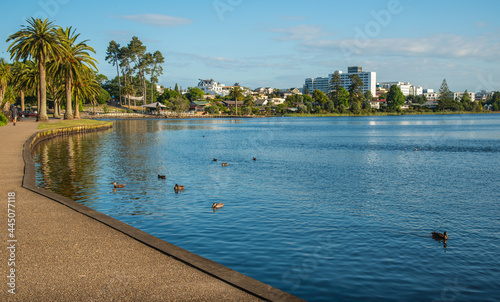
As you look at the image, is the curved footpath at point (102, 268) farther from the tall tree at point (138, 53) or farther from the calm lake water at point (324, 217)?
the tall tree at point (138, 53)

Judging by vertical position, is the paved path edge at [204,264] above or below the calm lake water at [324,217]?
above

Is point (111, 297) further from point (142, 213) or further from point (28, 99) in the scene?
point (28, 99)

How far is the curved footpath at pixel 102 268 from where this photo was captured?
6555 millimetres

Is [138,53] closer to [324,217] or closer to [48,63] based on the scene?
[48,63]

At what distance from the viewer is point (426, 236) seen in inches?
519

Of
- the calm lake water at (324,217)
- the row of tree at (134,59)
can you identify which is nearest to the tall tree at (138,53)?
the row of tree at (134,59)

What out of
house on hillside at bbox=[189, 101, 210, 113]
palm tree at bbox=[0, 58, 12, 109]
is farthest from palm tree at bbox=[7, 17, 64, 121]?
house on hillside at bbox=[189, 101, 210, 113]

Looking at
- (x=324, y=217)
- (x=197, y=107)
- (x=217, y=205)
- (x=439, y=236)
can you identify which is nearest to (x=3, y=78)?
(x=217, y=205)

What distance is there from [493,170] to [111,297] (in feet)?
95.8

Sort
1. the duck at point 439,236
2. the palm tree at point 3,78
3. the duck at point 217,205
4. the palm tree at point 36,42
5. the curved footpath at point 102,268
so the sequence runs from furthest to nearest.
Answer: the palm tree at point 3,78, the palm tree at point 36,42, the duck at point 217,205, the duck at point 439,236, the curved footpath at point 102,268

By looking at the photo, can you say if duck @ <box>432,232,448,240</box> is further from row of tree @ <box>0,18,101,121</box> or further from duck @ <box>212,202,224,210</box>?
row of tree @ <box>0,18,101,121</box>

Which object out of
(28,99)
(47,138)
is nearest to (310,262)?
(47,138)

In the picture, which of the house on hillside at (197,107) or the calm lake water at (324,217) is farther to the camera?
the house on hillside at (197,107)

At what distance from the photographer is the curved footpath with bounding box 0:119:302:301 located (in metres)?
6.55
